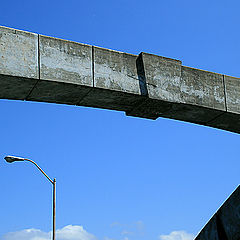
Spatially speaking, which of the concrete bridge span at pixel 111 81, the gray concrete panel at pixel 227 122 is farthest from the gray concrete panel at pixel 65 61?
the gray concrete panel at pixel 227 122

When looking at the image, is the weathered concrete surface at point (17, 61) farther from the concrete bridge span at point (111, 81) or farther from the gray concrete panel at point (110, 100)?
the gray concrete panel at point (110, 100)

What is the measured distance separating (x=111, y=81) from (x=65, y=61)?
2.41ft

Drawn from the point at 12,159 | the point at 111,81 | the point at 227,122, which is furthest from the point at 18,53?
the point at 12,159

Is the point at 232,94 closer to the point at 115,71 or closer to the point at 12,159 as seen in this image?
the point at 115,71

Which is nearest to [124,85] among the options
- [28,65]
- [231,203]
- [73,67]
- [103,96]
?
[103,96]

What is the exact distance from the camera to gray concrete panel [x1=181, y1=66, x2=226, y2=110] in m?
7.38

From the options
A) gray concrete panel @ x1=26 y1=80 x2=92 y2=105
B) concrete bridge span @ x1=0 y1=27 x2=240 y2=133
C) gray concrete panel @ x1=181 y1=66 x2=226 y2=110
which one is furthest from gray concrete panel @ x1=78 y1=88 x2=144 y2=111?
gray concrete panel @ x1=181 y1=66 x2=226 y2=110

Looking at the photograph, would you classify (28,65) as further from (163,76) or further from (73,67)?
(163,76)

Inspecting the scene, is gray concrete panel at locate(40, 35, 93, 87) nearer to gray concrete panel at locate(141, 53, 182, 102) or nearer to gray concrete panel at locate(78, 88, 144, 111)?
gray concrete panel at locate(78, 88, 144, 111)

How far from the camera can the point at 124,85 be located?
22.2 feet

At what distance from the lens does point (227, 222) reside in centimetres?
656

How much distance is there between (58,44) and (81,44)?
364 millimetres

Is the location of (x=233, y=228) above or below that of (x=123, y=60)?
below

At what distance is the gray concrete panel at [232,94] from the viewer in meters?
7.81
